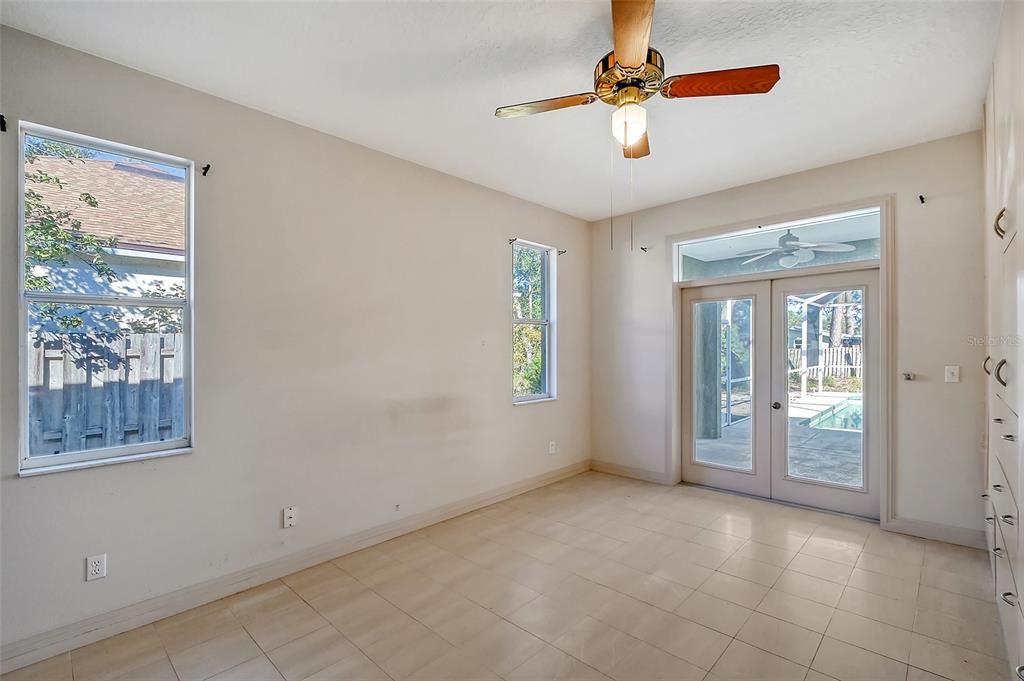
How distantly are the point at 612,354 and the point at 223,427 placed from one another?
3.74 metres

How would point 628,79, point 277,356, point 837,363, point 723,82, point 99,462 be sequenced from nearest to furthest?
1. point 723,82
2. point 628,79
3. point 99,462
4. point 277,356
5. point 837,363

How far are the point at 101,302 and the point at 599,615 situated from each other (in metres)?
2.99

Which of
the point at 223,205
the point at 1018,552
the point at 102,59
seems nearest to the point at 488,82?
the point at 223,205

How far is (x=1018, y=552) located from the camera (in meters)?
1.74

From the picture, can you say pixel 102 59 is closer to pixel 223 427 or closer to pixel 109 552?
pixel 223 427

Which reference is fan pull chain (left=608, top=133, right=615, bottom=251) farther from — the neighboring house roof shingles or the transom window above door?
the neighboring house roof shingles

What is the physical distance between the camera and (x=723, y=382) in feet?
15.1

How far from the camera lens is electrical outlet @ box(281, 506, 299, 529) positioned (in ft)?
9.62

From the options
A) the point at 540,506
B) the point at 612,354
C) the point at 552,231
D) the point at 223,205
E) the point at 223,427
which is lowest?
the point at 540,506

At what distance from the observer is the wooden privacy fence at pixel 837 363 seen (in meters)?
3.86

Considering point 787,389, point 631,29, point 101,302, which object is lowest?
point 787,389

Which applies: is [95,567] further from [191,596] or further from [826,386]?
[826,386]

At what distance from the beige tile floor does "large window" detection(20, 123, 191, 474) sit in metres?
1.01

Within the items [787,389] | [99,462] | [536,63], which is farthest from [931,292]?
[99,462]
